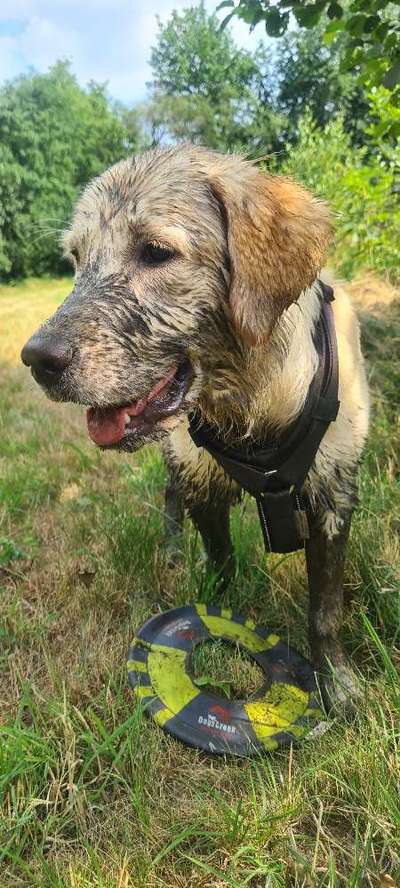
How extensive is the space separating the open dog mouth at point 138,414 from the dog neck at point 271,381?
0.17 meters

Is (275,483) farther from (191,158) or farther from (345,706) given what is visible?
(191,158)

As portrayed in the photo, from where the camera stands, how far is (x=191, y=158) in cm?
214

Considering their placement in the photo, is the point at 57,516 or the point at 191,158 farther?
the point at 57,516

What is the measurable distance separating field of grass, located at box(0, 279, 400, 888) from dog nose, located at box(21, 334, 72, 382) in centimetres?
104

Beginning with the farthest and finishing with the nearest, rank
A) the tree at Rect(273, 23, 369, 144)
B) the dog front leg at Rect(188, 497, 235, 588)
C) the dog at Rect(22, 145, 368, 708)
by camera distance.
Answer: the tree at Rect(273, 23, 369, 144)
the dog front leg at Rect(188, 497, 235, 588)
the dog at Rect(22, 145, 368, 708)

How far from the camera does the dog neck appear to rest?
2088 millimetres

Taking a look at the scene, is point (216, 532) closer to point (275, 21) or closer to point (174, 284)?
point (174, 284)

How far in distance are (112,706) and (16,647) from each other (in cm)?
62

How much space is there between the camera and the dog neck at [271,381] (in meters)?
2.09

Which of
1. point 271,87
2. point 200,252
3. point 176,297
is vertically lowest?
point 176,297

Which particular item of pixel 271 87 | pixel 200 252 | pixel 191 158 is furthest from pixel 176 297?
pixel 271 87

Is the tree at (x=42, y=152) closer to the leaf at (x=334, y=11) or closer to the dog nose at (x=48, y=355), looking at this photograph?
the leaf at (x=334, y=11)

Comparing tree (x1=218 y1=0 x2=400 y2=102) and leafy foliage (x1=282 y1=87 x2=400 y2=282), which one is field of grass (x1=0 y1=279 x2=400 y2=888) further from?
leafy foliage (x1=282 y1=87 x2=400 y2=282)

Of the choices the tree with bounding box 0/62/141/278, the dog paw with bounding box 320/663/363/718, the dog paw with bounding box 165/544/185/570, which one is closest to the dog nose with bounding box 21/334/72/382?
the dog paw with bounding box 320/663/363/718
